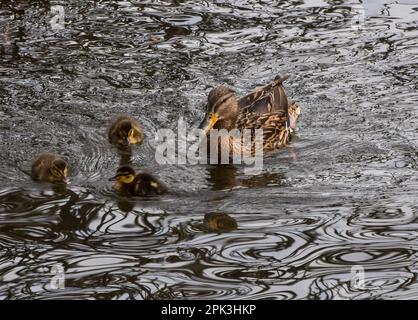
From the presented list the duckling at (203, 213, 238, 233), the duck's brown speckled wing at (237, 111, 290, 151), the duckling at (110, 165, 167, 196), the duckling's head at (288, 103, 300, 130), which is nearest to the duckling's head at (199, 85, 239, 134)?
the duck's brown speckled wing at (237, 111, 290, 151)

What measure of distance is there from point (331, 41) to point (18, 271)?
4384mm

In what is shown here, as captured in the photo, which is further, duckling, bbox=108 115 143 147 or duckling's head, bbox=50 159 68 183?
duckling, bbox=108 115 143 147

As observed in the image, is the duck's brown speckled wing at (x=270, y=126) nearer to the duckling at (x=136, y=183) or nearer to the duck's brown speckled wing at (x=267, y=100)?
the duck's brown speckled wing at (x=267, y=100)

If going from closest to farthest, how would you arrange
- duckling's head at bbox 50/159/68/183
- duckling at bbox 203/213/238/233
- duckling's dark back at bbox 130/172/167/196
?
duckling at bbox 203/213/238/233 → duckling's dark back at bbox 130/172/167/196 → duckling's head at bbox 50/159/68/183

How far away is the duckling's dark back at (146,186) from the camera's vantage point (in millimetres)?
6355

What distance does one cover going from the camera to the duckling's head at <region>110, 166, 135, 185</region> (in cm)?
643

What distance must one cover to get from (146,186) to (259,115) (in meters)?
1.71

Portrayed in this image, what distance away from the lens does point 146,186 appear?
637 centimetres

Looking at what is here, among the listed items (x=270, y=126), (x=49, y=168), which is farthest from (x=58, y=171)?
(x=270, y=126)

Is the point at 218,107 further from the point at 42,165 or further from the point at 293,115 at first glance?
Answer: the point at 42,165

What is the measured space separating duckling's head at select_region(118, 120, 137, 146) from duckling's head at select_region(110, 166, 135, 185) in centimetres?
63

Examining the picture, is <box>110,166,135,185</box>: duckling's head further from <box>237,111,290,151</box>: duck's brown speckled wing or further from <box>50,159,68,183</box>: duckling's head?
<box>237,111,290,151</box>: duck's brown speckled wing
